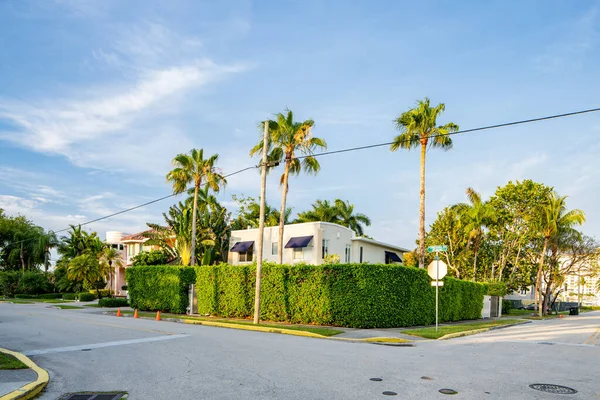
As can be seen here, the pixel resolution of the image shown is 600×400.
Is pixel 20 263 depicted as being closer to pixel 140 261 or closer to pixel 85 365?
pixel 140 261

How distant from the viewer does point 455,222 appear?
52312mm

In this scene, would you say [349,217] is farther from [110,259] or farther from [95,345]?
[95,345]

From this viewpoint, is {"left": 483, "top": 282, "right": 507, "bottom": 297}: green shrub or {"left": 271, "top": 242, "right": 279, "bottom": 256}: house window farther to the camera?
{"left": 271, "top": 242, "right": 279, "bottom": 256}: house window

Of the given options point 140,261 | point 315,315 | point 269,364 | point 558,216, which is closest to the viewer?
point 269,364

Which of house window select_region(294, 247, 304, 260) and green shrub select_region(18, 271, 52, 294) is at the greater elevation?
house window select_region(294, 247, 304, 260)

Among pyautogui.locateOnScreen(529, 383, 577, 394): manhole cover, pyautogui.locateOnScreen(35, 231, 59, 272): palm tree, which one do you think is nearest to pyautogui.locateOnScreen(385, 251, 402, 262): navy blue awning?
pyautogui.locateOnScreen(529, 383, 577, 394): manhole cover

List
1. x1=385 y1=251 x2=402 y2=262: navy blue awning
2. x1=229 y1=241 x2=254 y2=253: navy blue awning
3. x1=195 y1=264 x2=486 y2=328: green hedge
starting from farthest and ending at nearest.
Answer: x1=385 y1=251 x2=402 y2=262: navy blue awning, x1=229 y1=241 x2=254 y2=253: navy blue awning, x1=195 y1=264 x2=486 y2=328: green hedge

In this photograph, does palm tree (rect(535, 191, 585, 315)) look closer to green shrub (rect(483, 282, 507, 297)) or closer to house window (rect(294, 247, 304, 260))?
green shrub (rect(483, 282, 507, 297))

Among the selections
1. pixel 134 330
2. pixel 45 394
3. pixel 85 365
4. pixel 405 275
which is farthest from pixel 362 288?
pixel 45 394

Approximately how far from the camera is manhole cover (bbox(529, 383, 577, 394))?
854cm

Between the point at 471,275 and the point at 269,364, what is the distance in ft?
147

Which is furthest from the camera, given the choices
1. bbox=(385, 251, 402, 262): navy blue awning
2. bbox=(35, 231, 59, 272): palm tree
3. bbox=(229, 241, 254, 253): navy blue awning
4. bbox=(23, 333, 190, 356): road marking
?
bbox=(35, 231, 59, 272): palm tree

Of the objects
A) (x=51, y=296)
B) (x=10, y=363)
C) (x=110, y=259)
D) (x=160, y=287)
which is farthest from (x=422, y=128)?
(x=51, y=296)

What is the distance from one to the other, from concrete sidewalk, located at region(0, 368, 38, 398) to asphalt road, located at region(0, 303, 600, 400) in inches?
16.7
